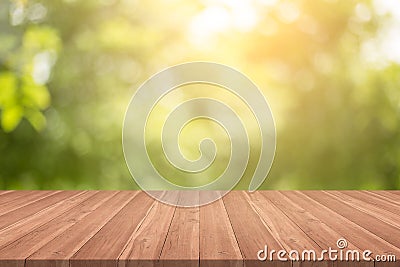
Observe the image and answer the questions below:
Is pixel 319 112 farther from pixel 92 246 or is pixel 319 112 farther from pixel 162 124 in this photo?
pixel 92 246

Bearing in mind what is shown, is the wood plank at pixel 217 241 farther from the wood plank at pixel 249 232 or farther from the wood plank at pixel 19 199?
the wood plank at pixel 19 199

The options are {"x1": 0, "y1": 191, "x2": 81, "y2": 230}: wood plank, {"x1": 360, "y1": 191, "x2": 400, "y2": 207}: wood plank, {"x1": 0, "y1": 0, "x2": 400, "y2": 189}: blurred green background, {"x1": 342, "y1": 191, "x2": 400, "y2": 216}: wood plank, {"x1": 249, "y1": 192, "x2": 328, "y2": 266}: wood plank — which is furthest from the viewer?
{"x1": 0, "y1": 0, "x2": 400, "y2": 189}: blurred green background

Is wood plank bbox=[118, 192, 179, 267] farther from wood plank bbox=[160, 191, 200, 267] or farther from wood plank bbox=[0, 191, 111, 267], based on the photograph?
wood plank bbox=[0, 191, 111, 267]

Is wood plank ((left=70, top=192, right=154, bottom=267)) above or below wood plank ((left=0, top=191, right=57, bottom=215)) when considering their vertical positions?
below

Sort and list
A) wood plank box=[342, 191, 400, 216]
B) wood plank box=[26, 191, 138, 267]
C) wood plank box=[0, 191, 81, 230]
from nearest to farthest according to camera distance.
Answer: wood plank box=[26, 191, 138, 267], wood plank box=[0, 191, 81, 230], wood plank box=[342, 191, 400, 216]

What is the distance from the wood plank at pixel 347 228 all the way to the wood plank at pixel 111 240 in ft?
2.43

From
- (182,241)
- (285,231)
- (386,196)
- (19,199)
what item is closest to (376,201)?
(386,196)

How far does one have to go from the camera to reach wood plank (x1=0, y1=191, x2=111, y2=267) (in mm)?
1787

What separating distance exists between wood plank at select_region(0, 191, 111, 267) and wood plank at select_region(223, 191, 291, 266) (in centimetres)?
68

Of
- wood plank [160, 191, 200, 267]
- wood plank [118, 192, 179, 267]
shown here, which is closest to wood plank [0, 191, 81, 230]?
wood plank [118, 192, 179, 267]

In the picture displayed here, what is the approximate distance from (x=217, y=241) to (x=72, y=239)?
516mm

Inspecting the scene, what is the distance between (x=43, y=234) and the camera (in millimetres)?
2111

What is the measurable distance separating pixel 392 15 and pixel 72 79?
2.18m

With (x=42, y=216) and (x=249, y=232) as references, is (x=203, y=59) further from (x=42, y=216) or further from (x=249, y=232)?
(x=249, y=232)
